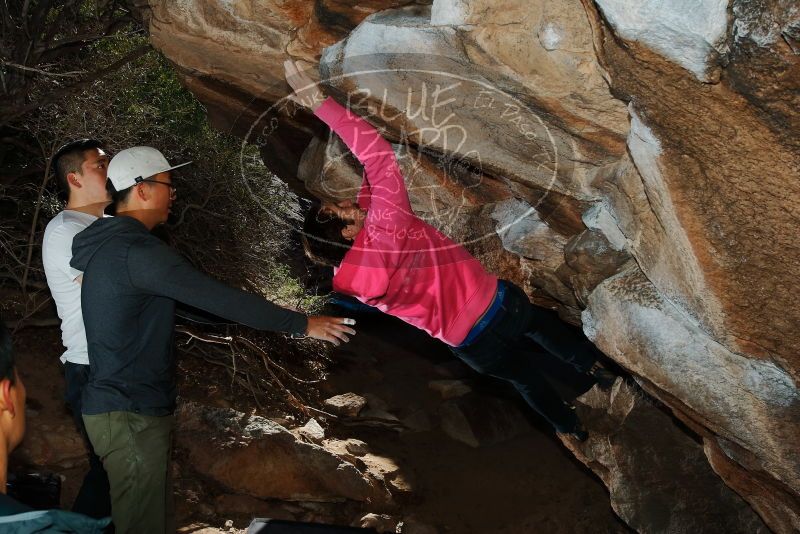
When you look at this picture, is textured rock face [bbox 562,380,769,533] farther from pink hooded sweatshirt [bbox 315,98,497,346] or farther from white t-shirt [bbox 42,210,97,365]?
white t-shirt [bbox 42,210,97,365]

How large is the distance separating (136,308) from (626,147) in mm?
2249

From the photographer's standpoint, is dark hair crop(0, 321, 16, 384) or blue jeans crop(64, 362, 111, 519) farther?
blue jeans crop(64, 362, 111, 519)

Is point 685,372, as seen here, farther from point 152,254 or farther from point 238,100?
point 238,100

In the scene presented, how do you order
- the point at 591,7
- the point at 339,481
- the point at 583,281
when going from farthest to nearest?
the point at 339,481 < the point at 583,281 < the point at 591,7

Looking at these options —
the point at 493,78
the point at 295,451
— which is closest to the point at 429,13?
the point at 493,78

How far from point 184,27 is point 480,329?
2801 mm

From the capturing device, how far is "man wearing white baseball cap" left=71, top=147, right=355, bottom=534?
2744mm

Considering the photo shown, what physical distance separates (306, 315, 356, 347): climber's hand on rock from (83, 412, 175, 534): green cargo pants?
725 mm

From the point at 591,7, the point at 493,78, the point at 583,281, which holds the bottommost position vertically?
the point at 583,281

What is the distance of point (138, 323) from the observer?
113 inches

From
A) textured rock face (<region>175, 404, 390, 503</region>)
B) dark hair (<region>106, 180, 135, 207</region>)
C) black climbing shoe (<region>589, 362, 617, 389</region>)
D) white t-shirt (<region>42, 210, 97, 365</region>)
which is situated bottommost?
textured rock face (<region>175, 404, 390, 503</region>)

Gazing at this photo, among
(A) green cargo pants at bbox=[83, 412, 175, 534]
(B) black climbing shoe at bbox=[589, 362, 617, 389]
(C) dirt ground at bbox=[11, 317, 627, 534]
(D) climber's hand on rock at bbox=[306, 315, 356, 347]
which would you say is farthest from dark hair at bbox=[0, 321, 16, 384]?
(B) black climbing shoe at bbox=[589, 362, 617, 389]

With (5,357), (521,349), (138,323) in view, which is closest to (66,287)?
(138,323)

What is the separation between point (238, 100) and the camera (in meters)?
5.50
